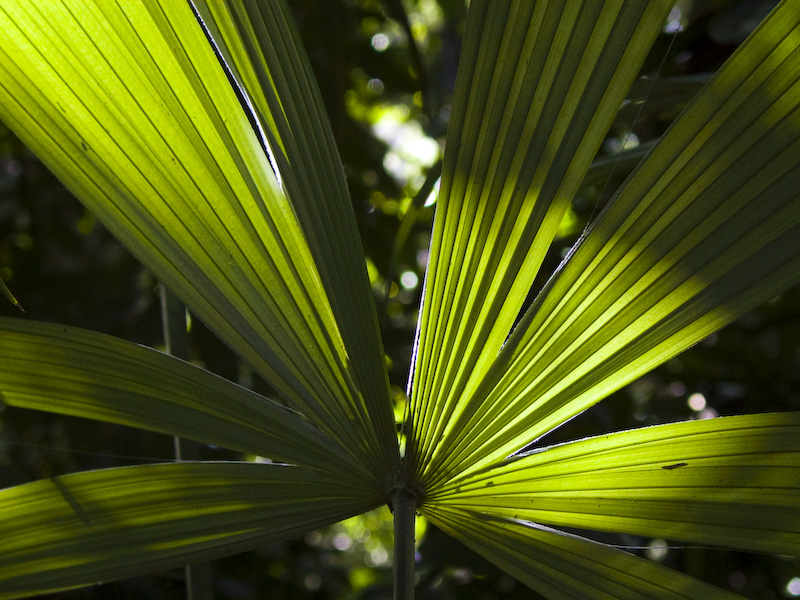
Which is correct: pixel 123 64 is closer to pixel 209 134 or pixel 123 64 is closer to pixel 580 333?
pixel 209 134

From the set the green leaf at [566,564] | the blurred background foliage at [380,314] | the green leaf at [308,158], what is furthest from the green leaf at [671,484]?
the blurred background foliage at [380,314]

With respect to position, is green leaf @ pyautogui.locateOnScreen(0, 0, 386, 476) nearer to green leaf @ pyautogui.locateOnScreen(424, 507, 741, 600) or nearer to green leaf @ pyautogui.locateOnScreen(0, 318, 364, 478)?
green leaf @ pyautogui.locateOnScreen(0, 318, 364, 478)

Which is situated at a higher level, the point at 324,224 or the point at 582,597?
the point at 324,224

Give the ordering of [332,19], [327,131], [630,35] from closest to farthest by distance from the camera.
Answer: [630,35], [327,131], [332,19]

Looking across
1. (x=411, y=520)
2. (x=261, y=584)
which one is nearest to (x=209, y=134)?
(x=411, y=520)

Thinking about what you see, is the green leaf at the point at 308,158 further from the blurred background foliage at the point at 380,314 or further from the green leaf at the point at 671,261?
the blurred background foliage at the point at 380,314
